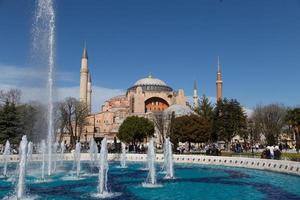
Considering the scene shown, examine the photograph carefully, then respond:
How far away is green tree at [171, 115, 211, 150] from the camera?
39.9m

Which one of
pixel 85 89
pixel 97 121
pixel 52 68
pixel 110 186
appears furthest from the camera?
pixel 97 121

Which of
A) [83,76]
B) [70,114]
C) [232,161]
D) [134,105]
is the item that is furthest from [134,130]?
[134,105]

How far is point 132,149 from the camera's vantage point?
4312 cm

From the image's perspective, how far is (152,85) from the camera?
8569cm

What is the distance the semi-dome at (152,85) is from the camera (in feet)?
279

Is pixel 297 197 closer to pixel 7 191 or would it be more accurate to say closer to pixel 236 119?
pixel 7 191

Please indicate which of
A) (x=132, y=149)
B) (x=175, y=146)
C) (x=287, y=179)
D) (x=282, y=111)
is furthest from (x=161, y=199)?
(x=282, y=111)

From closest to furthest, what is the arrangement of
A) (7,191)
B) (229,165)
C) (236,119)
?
1. (7,191)
2. (229,165)
3. (236,119)

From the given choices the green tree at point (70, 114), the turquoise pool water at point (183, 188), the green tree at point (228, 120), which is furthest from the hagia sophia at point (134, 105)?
the turquoise pool water at point (183, 188)

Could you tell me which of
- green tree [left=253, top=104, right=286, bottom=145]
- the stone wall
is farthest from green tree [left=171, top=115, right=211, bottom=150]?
green tree [left=253, top=104, right=286, bottom=145]

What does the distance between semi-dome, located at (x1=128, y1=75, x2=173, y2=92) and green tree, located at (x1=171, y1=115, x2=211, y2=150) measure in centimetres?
4391

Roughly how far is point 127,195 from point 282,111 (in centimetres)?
4427

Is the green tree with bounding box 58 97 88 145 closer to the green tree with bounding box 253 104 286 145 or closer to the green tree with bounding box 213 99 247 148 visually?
the green tree with bounding box 213 99 247 148

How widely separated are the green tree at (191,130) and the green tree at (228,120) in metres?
1.42
